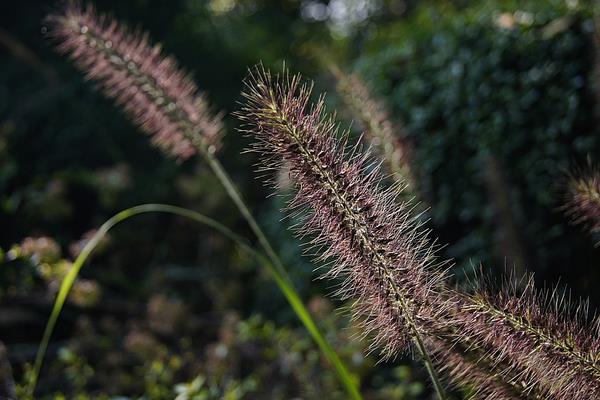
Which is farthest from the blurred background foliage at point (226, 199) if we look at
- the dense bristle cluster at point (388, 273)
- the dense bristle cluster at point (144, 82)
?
the dense bristle cluster at point (144, 82)

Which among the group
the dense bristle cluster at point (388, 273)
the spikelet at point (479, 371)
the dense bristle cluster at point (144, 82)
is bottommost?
the spikelet at point (479, 371)

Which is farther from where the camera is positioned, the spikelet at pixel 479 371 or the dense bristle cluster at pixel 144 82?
the dense bristle cluster at pixel 144 82

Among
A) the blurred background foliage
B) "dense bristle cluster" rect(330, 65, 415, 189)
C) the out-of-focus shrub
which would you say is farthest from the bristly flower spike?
the out-of-focus shrub

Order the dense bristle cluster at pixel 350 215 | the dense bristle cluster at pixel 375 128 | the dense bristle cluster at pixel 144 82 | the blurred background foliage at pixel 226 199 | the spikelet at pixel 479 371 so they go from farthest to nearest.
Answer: the blurred background foliage at pixel 226 199 → the dense bristle cluster at pixel 375 128 → the dense bristle cluster at pixel 144 82 → the spikelet at pixel 479 371 → the dense bristle cluster at pixel 350 215


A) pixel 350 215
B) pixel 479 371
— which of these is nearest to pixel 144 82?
pixel 350 215

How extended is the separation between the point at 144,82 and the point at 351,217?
1015 mm

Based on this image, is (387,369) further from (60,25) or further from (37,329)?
(60,25)

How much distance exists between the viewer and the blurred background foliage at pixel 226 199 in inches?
145

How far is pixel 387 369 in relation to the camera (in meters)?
4.31

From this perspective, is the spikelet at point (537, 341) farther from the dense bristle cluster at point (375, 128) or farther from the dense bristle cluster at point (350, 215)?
the dense bristle cluster at point (375, 128)

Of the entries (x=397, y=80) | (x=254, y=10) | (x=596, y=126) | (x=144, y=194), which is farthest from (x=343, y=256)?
(x=254, y=10)

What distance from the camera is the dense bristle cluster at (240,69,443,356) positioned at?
1254mm

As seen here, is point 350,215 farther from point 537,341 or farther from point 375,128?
point 375,128

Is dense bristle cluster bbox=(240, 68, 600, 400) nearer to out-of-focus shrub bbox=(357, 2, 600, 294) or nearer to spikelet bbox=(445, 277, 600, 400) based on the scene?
spikelet bbox=(445, 277, 600, 400)
